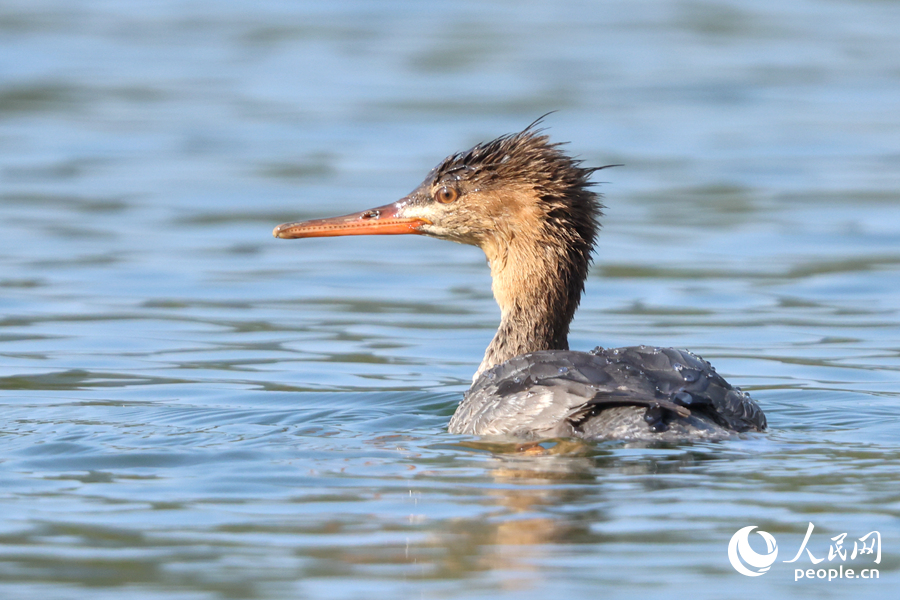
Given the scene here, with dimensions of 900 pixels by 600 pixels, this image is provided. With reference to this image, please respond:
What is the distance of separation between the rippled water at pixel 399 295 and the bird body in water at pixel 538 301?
0.20 meters

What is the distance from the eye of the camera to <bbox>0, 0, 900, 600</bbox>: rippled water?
541 cm

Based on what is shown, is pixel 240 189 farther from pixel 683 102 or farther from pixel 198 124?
pixel 683 102

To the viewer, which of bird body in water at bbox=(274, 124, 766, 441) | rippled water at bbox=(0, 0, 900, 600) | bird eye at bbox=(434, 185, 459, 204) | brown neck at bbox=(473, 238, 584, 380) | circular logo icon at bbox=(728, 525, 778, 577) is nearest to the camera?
circular logo icon at bbox=(728, 525, 778, 577)

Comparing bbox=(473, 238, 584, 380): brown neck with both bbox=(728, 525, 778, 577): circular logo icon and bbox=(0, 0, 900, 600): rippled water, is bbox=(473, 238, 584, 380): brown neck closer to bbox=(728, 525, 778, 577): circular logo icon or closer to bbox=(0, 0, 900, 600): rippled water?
bbox=(0, 0, 900, 600): rippled water

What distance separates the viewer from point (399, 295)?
12.0 m

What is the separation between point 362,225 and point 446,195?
509 mm

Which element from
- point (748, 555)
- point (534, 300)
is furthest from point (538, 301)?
point (748, 555)

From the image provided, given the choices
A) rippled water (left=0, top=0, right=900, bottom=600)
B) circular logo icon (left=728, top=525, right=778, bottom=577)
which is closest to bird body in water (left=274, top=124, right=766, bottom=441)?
rippled water (left=0, top=0, right=900, bottom=600)

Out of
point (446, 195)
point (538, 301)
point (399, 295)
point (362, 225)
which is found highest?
point (446, 195)

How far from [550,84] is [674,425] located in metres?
14.3

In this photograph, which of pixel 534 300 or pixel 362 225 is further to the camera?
pixel 362 225

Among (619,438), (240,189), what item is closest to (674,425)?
(619,438)

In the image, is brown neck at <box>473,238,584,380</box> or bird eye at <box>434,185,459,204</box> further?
bird eye at <box>434,185,459,204</box>

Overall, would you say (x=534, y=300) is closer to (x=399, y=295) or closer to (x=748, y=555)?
(x=748, y=555)
